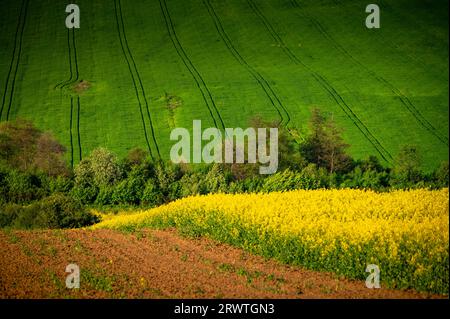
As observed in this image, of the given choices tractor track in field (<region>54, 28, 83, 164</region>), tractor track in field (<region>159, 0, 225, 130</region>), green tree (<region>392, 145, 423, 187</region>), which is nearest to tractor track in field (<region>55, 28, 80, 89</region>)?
tractor track in field (<region>54, 28, 83, 164</region>)

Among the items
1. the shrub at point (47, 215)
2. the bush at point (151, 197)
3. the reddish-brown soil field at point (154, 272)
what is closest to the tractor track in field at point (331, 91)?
the bush at point (151, 197)

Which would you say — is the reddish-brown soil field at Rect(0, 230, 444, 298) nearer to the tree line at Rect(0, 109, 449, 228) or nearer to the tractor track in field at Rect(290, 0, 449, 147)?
the tree line at Rect(0, 109, 449, 228)

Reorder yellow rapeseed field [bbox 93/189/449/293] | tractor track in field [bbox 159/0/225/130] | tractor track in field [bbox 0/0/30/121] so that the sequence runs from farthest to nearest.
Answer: tractor track in field [bbox 0/0/30/121], tractor track in field [bbox 159/0/225/130], yellow rapeseed field [bbox 93/189/449/293]

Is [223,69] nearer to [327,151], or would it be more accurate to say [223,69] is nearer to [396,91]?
[396,91]

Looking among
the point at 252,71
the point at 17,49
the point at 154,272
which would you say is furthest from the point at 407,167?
the point at 17,49

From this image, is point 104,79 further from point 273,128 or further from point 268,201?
point 268,201

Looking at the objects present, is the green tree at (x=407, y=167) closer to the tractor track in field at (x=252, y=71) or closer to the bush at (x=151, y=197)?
the tractor track in field at (x=252, y=71)

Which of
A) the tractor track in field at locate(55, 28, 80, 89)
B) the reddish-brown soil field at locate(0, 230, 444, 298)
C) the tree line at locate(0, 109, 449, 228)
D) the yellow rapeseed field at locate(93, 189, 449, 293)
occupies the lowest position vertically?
the tree line at locate(0, 109, 449, 228)
